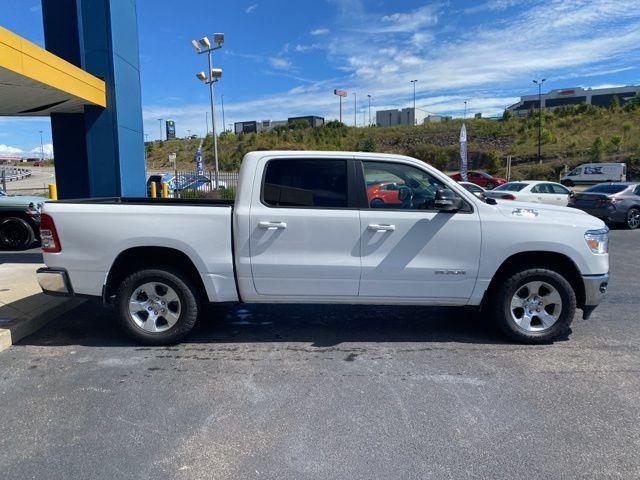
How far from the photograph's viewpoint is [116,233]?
468 cm

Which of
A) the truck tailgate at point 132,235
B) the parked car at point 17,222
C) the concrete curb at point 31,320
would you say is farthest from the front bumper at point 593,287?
the parked car at point 17,222

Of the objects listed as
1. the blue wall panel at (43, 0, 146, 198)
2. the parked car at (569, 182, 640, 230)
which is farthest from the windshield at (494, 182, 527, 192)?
the blue wall panel at (43, 0, 146, 198)

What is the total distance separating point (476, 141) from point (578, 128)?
36.9 feet

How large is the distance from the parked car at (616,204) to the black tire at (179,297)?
14304mm

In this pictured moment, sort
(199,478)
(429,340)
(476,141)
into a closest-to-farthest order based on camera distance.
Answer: (199,478) → (429,340) → (476,141)

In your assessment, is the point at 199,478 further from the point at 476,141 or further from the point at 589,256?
the point at 476,141

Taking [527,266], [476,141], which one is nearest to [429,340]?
[527,266]

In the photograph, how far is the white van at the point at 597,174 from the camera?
37.2m

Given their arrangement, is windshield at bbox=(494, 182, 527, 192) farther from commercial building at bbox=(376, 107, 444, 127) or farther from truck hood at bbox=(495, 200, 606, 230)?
commercial building at bbox=(376, 107, 444, 127)

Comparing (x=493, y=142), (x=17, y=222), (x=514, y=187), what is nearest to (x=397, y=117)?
(x=493, y=142)

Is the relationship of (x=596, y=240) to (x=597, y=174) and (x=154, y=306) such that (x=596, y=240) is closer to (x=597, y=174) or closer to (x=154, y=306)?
(x=154, y=306)

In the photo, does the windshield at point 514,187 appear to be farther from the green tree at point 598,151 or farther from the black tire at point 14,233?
the green tree at point 598,151

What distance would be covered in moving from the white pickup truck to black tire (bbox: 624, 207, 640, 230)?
1204 centimetres

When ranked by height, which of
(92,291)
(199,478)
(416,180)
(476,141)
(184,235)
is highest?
(476,141)
